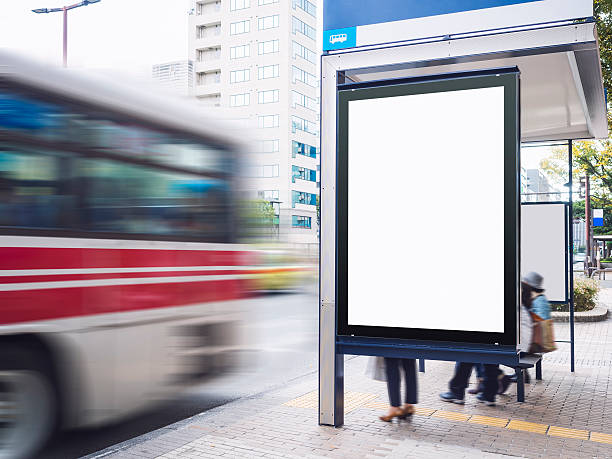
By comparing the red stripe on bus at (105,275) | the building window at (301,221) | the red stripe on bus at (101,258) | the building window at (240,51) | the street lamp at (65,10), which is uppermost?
the building window at (240,51)

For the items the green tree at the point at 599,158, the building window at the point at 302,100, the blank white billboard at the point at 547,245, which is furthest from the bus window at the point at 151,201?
the building window at the point at 302,100

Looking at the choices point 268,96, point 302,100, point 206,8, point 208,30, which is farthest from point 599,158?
point 206,8

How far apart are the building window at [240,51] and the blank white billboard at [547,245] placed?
222ft

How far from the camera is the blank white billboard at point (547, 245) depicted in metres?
8.85

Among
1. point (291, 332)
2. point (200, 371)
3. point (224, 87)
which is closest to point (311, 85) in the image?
point (224, 87)

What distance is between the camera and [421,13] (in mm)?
5430

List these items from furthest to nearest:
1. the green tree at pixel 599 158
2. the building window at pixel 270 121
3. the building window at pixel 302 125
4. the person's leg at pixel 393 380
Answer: the building window at pixel 302 125 < the building window at pixel 270 121 < the green tree at pixel 599 158 < the person's leg at pixel 393 380

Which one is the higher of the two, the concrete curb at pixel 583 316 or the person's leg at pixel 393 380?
the person's leg at pixel 393 380

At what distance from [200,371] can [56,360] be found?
242cm

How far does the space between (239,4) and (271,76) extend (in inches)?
385

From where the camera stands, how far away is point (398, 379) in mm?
5902

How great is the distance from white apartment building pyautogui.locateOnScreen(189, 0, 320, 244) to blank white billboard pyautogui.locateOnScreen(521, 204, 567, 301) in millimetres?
59950

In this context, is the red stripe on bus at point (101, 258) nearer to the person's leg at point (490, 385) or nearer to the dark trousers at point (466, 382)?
the dark trousers at point (466, 382)

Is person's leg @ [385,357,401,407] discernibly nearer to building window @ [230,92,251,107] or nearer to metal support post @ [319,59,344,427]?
metal support post @ [319,59,344,427]
